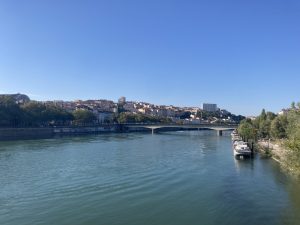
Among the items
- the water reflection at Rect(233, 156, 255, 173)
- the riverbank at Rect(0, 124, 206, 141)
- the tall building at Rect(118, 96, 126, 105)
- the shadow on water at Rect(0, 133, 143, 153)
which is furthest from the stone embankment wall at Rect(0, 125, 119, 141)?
the tall building at Rect(118, 96, 126, 105)

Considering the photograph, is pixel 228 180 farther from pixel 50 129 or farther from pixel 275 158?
pixel 50 129

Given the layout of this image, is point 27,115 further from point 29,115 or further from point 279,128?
point 279,128

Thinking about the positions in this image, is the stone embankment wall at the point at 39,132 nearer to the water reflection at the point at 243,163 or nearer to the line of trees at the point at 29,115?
the line of trees at the point at 29,115

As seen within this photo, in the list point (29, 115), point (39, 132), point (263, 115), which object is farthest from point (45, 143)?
point (263, 115)

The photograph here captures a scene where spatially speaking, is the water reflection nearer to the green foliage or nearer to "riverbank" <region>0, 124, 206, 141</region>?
"riverbank" <region>0, 124, 206, 141</region>

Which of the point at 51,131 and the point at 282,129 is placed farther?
the point at 51,131

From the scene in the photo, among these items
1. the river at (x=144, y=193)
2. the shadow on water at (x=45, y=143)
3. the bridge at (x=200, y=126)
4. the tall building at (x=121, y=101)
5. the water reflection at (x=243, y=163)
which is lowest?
the river at (x=144, y=193)

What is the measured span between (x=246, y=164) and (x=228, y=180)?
23.7ft

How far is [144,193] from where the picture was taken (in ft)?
58.4

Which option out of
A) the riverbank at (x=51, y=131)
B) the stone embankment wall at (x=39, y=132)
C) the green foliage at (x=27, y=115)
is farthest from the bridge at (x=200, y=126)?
the green foliage at (x=27, y=115)

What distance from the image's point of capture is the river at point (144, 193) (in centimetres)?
1413

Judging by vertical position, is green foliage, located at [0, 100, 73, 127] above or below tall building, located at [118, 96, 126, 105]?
below

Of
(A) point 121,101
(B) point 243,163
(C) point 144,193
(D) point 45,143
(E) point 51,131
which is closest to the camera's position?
(C) point 144,193

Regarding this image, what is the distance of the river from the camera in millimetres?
14133
